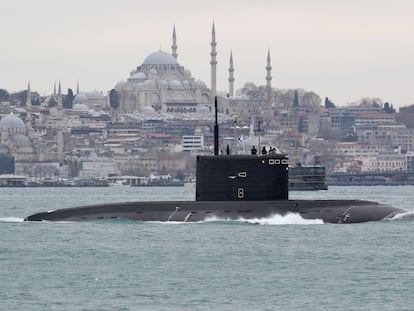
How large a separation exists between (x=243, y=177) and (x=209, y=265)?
791 centimetres

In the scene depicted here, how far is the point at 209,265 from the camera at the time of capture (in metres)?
29.4

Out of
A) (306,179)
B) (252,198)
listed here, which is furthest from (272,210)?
(306,179)

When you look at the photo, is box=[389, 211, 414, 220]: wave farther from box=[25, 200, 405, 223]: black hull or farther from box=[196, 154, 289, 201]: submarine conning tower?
box=[196, 154, 289, 201]: submarine conning tower

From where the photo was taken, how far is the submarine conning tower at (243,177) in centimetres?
3694

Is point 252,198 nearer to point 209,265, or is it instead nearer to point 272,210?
point 272,210

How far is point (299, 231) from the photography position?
119ft

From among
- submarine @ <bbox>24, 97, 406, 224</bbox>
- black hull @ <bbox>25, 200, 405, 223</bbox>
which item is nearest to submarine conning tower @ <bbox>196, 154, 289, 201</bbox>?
submarine @ <bbox>24, 97, 406, 224</bbox>

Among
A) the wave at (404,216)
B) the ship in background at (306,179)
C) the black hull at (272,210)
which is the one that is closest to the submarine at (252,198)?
the black hull at (272,210)

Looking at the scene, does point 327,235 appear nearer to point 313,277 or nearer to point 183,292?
point 313,277

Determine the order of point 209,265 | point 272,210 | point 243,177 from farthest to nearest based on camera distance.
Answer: point 243,177, point 272,210, point 209,265

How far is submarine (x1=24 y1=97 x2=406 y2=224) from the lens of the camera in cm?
3688

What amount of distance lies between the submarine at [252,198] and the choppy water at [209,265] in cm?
26

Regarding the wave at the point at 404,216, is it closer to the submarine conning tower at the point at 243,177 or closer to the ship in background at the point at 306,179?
the submarine conning tower at the point at 243,177

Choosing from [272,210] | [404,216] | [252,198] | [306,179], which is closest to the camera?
[272,210]
